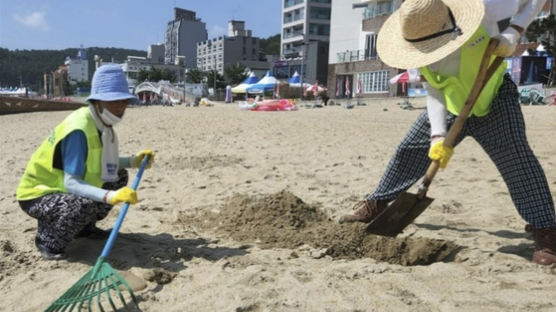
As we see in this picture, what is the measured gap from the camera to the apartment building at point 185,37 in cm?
13673

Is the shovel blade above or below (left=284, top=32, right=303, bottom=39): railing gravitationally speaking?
below

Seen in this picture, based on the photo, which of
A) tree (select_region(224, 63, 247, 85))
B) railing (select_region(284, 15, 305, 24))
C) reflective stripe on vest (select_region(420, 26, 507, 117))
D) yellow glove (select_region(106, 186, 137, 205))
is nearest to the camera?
yellow glove (select_region(106, 186, 137, 205))

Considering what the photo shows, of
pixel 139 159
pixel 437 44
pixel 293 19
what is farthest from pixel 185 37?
pixel 437 44

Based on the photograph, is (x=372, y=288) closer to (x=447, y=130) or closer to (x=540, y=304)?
(x=540, y=304)

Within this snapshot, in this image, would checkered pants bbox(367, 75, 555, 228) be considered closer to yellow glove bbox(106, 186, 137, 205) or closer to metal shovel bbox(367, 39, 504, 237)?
metal shovel bbox(367, 39, 504, 237)

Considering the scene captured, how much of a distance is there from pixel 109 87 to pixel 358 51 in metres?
38.1

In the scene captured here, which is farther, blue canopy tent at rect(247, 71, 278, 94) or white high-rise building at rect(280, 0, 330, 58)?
white high-rise building at rect(280, 0, 330, 58)

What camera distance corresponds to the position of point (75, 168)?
265cm

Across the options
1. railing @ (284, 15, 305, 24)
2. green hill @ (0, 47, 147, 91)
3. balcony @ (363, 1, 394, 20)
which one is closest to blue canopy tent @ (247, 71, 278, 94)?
balcony @ (363, 1, 394, 20)

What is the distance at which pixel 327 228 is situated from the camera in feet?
11.3

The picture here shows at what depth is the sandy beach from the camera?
2311mm

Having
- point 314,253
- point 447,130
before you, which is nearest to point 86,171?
point 314,253

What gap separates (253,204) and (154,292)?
5.27 feet

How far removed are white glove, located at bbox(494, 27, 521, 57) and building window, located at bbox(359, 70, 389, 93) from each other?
3334 centimetres
